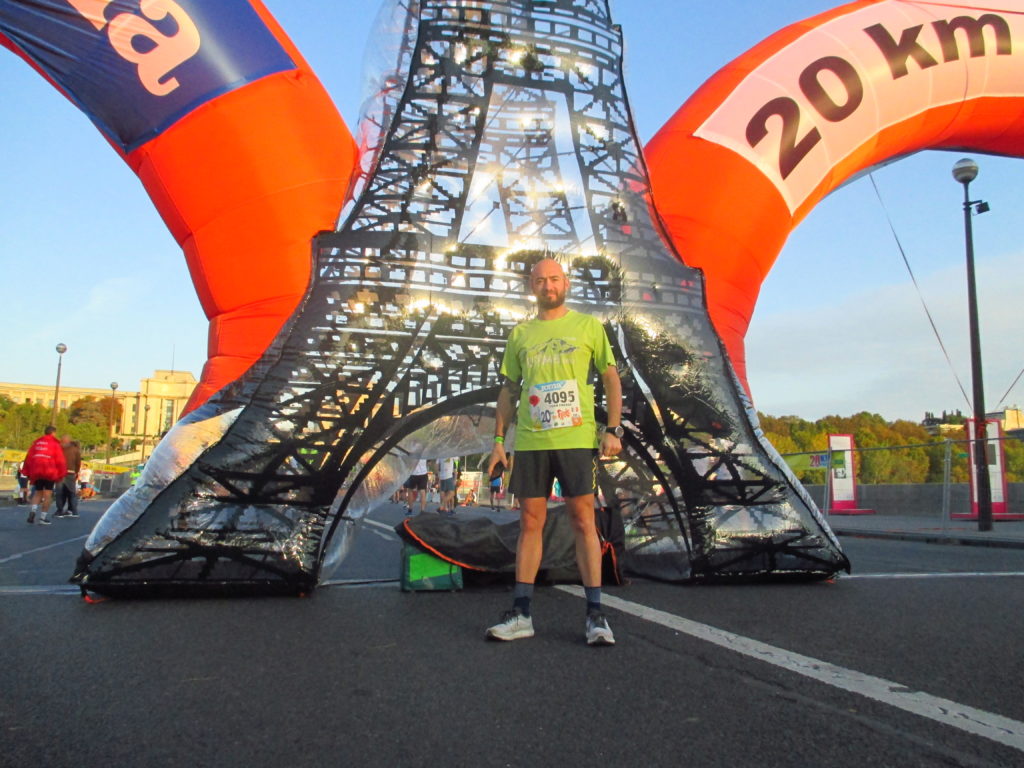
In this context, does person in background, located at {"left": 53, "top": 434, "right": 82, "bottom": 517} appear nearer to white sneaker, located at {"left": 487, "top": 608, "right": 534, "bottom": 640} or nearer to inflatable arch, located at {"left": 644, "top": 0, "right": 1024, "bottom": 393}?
inflatable arch, located at {"left": 644, "top": 0, "right": 1024, "bottom": 393}

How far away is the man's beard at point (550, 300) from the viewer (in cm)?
346

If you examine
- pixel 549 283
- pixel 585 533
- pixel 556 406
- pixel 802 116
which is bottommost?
pixel 585 533

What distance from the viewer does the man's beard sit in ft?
11.4

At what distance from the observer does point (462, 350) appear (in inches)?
178

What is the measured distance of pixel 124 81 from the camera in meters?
4.75

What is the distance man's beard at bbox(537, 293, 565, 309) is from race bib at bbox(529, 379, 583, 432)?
0.36m

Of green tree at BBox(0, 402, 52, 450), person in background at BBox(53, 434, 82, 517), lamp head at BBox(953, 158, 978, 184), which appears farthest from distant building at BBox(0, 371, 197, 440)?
lamp head at BBox(953, 158, 978, 184)

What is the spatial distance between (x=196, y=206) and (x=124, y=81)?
84 cm

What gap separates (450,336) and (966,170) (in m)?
11.8

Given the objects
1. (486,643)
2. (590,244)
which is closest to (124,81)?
(590,244)

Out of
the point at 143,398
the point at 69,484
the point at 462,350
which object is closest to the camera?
the point at 462,350

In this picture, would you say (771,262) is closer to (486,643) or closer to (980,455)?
(486,643)

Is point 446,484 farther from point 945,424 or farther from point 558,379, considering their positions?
point 945,424

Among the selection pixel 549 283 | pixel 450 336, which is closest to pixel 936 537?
pixel 450 336
